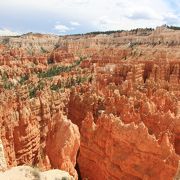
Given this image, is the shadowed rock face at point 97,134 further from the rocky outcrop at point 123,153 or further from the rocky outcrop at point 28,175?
the rocky outcrop at point 28,175

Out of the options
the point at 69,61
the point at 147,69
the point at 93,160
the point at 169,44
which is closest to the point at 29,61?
the point at 69,61

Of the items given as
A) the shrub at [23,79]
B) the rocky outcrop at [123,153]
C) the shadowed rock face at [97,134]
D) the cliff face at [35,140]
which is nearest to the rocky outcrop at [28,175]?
the shadowed rock face at [97,134]

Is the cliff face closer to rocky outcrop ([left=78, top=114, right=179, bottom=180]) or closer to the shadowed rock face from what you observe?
the shadowed rock face

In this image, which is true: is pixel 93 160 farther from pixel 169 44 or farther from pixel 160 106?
pixel 169 44

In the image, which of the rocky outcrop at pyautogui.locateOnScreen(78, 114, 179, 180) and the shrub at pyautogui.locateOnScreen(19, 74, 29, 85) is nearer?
the rocky outcrop at pyautogui.locateOnScreen(78, 114, 179, 180)

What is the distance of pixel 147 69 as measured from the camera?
170 ft

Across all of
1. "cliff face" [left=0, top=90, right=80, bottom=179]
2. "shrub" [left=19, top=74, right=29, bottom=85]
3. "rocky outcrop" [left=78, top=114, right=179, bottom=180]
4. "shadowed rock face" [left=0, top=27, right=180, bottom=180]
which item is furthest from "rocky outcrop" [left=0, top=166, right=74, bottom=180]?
"shrub" [left=19, top=74, right=29, bottom=85]

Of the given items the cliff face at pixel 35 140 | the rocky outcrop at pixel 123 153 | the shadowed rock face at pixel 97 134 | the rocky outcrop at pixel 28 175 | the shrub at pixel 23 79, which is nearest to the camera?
the rocky outcrop at pixel 28 175

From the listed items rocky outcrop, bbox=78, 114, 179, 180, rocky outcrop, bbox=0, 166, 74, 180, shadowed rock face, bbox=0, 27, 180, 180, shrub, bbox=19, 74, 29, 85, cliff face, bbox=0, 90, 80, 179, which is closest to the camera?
rocky outcrop, bbox=0, 166, 74, 180

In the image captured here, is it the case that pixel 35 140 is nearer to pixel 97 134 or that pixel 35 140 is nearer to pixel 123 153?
pixel 97 134

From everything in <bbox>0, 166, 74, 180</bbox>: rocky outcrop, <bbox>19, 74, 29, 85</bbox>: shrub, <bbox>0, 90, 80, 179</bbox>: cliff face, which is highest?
<bbox>0, 166, 74, 180</bbox>: rocky outcrop

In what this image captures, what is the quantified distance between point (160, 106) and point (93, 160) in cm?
854

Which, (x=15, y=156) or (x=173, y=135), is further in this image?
(x=15, y=156)

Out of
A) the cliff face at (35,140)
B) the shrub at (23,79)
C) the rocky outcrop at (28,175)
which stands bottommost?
the shrub at (23,79)
